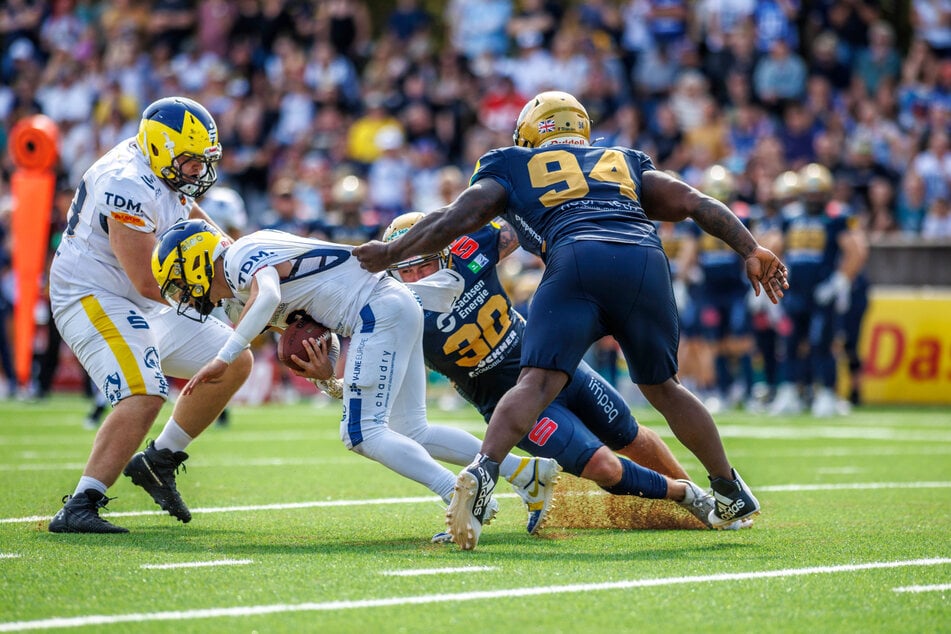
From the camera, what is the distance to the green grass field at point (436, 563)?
4125mm

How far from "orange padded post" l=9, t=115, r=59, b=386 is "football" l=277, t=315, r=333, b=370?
8221 millimetres

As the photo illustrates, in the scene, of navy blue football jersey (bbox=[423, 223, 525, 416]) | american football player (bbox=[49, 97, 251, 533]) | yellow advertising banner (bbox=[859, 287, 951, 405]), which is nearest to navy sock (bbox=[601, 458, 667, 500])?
navy blue football jersey (bbox=[423, 223, 525, 416])

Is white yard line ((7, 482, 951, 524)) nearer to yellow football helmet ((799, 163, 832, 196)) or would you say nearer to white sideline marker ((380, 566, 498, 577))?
white sideline marker ((380, 566, 498, 577))

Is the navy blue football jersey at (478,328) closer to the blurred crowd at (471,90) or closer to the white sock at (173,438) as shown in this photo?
the white sock at (173,438)

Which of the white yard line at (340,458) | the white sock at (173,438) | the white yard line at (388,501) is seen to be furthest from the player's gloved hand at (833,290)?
the white sock at (173,438)

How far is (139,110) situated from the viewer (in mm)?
20344

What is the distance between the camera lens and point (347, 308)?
233 inches

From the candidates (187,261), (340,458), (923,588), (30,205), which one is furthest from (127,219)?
(30,205)

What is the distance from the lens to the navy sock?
6.16 metres

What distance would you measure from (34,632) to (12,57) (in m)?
19.5

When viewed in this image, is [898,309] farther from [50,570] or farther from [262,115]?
[50,570]

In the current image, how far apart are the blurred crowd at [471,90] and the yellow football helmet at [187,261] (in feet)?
29.9

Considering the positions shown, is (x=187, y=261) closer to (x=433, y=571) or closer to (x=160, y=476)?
(x=160, y=476)

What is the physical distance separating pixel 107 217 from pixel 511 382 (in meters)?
1.95
